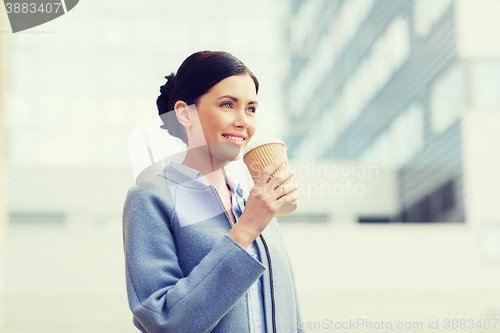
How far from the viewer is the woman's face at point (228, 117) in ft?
3.74

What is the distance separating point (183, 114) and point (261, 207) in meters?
0.35

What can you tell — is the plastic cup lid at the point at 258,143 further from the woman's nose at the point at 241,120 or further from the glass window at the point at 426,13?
the glass window at the point at 426,13

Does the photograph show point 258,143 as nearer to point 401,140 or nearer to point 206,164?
point 206,164

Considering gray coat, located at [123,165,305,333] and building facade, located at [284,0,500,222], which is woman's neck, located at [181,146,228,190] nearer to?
gray coat, located at [123,165,305,333]

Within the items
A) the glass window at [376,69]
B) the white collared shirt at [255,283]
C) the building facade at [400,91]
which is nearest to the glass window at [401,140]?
the building facade at [400,91]

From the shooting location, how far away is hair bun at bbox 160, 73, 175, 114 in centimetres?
128

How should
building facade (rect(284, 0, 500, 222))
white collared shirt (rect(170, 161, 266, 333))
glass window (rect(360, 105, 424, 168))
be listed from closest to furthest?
white collared shirt (rect(170, 161, 266, 333))
building facade (rect(284, 0, 500, 222))
glass window (rect(360, 105, 424, 168))

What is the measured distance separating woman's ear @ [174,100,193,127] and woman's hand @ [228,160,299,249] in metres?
0.28

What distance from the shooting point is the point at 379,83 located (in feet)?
50.8

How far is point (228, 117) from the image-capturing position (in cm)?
114

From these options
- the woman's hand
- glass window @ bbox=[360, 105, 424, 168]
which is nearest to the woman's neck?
the woman's hand

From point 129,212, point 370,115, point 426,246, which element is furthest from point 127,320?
point 129,212

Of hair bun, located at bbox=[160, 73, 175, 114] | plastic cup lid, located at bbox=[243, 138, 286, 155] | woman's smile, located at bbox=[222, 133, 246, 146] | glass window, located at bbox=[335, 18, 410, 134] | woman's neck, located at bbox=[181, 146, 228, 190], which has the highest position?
glass window, located at bbox=[335, 18, 410, 134]

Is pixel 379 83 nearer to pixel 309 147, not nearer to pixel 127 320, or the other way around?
pixel 309 147
